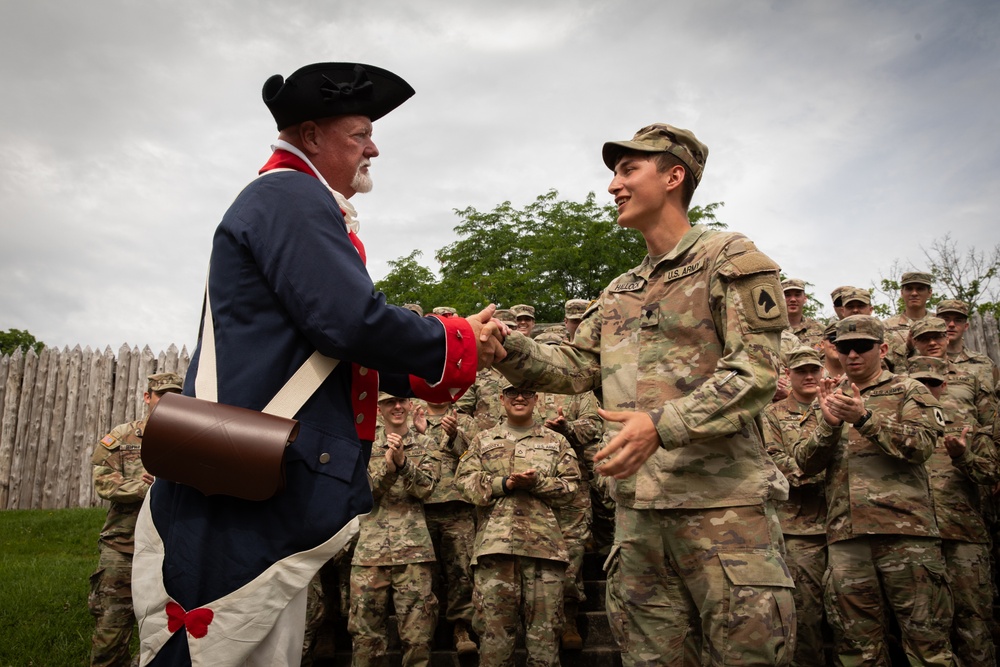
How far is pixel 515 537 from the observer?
612 centimetres

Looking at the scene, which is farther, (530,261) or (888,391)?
(530,261)

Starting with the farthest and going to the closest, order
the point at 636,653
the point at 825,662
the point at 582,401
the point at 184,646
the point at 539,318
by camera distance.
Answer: the point at 539,318, the point at 582,401, the point at 825,662, the point at 636,653, the point at 184,646

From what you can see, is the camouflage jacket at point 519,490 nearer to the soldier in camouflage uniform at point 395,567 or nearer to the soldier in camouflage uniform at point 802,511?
the soldier in camouflage uniform at point 395,567

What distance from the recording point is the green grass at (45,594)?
674cm

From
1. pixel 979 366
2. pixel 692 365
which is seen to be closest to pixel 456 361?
pixel 692 365

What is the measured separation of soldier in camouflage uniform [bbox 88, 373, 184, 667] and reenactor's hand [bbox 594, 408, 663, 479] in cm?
504

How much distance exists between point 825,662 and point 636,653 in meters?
4.25

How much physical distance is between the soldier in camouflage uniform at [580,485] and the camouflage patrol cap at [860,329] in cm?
224

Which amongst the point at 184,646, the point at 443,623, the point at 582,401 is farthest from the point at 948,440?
the point at 184,646

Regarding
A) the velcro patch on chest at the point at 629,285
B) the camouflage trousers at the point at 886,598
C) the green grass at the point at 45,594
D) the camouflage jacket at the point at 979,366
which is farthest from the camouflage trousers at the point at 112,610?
the camouflage jacket at the point at 979,366

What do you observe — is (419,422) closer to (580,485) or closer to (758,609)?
(580,485)

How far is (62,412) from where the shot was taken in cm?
1318

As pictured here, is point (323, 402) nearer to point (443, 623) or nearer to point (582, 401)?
point (443, 623)

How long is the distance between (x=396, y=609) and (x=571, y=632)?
1597 millimetres
